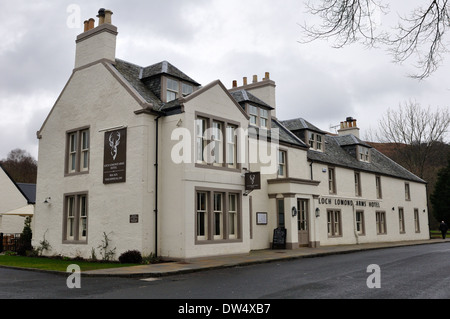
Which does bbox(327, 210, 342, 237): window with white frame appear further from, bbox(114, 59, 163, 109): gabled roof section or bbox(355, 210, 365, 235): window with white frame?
bbox(114, 59, 163, 109): gabled roof section

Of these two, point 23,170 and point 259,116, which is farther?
point 23,170

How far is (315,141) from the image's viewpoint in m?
29.1

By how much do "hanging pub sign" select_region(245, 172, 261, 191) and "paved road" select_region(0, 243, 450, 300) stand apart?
186 inches

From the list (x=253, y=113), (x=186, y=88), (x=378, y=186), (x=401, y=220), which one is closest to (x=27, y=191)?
(x=186, y=88)

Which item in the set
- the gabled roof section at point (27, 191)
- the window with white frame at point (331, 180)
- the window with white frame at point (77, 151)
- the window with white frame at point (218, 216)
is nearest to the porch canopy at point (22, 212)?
the window with white frame at point (77, 151)

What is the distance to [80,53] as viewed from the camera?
20.2 meters

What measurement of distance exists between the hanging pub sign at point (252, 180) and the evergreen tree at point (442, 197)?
35.4m

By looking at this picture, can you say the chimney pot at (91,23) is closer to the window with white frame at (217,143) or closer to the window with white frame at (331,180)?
the window with white frame at (217,143)

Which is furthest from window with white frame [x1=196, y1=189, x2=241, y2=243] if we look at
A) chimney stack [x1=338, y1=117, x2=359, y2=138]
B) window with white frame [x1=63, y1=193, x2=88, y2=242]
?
chimney stack [x1=338, y1=117, x2=359, y2=138]

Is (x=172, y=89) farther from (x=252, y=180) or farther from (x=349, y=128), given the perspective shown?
(x=349, y=128)

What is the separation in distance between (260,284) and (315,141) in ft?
65.1

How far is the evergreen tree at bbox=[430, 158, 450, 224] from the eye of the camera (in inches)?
1796

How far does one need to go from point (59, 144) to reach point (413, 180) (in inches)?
1221
